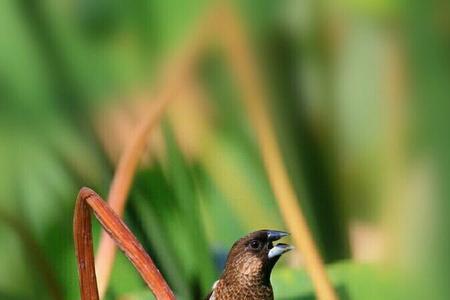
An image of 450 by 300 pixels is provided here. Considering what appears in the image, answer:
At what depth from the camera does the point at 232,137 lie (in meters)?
1.31

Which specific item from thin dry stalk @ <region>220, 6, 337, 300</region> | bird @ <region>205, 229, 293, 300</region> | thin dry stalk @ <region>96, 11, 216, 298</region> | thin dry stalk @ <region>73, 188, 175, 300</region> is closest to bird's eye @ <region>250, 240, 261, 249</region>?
bird @ <region>205, 229, 293, 300</region>

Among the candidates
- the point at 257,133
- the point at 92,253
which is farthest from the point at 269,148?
the point at 92,253

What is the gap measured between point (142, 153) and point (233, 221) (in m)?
0.18

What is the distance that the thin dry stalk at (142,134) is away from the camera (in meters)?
1.29

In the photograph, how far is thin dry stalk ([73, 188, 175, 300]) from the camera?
0.83 metres

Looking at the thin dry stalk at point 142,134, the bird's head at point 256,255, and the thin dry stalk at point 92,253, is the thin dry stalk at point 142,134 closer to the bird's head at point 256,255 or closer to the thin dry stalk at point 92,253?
the bird's head at point 256,255

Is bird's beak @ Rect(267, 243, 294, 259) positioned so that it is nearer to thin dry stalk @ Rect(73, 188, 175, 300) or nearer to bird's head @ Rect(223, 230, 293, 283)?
bird's head @ Rect(223, 230, 293, 283)

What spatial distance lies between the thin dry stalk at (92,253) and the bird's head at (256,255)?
349mm

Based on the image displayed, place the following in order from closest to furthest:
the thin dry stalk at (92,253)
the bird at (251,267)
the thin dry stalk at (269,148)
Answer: the thin dry stalk at (92,253) → the bird at (251,267) → the thin dry stalk at (269,148)

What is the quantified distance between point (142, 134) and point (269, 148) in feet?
0.68

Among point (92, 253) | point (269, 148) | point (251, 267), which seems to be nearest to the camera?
point (92, 253)

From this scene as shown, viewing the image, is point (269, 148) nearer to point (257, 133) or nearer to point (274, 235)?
point (257, 133)

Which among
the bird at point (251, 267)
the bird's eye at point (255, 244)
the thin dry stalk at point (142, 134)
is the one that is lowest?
the bird at point (251, 267)

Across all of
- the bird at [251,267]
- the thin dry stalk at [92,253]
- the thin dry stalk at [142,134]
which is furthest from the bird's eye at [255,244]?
the thin dry stalk at [92,253]
